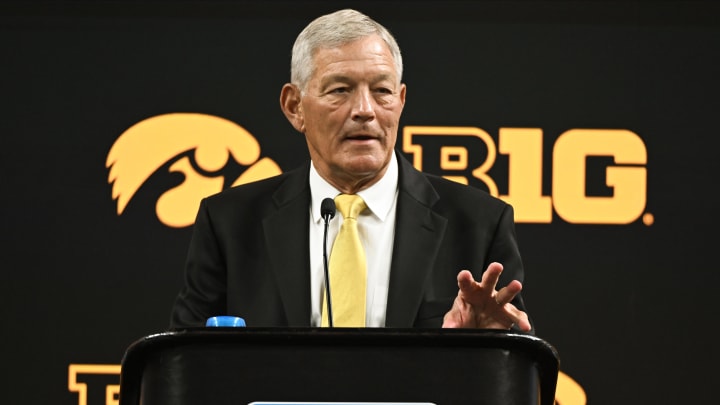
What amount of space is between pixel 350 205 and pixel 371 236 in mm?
82

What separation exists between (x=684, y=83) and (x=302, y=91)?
1448mm

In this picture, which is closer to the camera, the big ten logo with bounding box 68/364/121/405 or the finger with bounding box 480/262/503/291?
the finger with bounding box 480/262/503/291

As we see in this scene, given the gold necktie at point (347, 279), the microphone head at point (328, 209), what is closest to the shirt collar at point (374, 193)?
the gold necktie at point (347, 279)

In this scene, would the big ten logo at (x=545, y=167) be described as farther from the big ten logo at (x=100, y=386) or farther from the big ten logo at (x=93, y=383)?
the big ten logo at (x=93, y=383)

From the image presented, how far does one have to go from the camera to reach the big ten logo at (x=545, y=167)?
318 cm

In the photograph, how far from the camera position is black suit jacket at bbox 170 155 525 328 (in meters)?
2.04

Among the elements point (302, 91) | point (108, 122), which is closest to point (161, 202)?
point (108, 122)

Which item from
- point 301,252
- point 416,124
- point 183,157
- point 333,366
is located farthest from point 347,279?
point 183,157

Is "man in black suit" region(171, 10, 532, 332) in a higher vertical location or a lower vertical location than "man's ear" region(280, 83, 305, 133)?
lower

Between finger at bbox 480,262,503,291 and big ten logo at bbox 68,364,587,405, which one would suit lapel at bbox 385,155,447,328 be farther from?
big ten logo at bbox 68,364,587,405

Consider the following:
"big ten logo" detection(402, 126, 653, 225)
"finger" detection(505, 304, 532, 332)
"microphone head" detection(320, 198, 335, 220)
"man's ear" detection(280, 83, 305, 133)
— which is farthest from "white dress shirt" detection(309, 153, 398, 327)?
"big ten logo" detection(402, 126, 653, 225)

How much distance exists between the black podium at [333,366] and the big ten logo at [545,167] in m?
1.94

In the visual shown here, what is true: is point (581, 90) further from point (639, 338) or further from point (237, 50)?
point (237, 50)

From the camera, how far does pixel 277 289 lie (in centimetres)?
209
